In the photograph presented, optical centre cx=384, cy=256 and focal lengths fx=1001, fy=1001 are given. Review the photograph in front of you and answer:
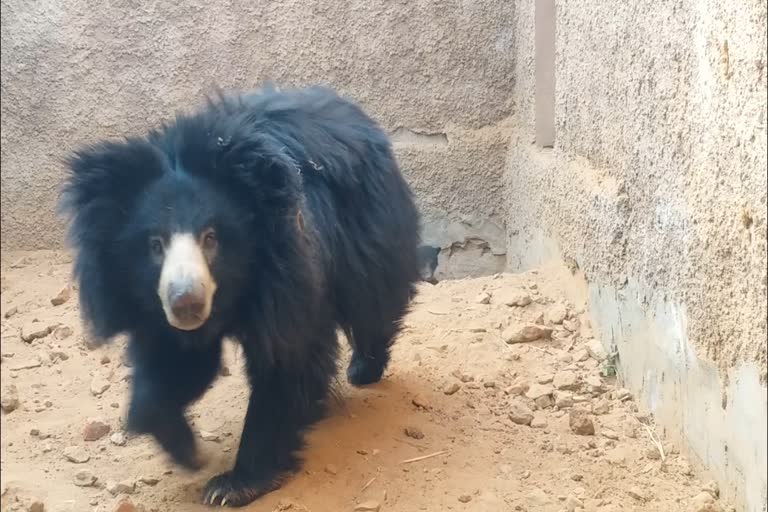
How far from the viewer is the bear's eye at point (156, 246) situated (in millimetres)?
2203

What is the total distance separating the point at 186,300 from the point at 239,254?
25cm

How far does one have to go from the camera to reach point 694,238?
2297mm

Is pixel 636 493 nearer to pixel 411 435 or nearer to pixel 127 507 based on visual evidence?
pixel 411 435

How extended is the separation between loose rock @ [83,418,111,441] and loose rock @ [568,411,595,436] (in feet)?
3.96

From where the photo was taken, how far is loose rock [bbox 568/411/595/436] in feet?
8.73

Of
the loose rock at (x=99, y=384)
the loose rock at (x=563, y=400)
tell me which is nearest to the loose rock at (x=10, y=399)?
the loose rock at (x=99, y=384)

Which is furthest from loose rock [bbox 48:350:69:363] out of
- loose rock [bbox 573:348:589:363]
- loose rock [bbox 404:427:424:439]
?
loose rock [bbox 573:348:589:363]

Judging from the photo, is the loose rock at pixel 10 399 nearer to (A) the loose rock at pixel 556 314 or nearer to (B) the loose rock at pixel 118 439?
(B) the loose rock at pixel 118 439

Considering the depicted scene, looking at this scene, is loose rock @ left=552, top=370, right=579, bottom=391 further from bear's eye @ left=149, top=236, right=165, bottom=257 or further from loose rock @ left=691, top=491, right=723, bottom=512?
bear's eye @ left=149, top=236, right=165, bottom=257

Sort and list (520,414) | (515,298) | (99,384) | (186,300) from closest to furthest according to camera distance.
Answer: (186,300), (99,384), (520,414), (515,298)

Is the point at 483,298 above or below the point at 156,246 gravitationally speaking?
below

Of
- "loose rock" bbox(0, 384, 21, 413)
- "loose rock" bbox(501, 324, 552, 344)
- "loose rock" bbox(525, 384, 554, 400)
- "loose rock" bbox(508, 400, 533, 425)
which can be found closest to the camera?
"loose rock" bbox(0, 384, 21, 413)

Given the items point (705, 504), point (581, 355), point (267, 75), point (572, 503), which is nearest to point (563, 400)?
point (581, 355)

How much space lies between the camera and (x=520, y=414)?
109 inches
